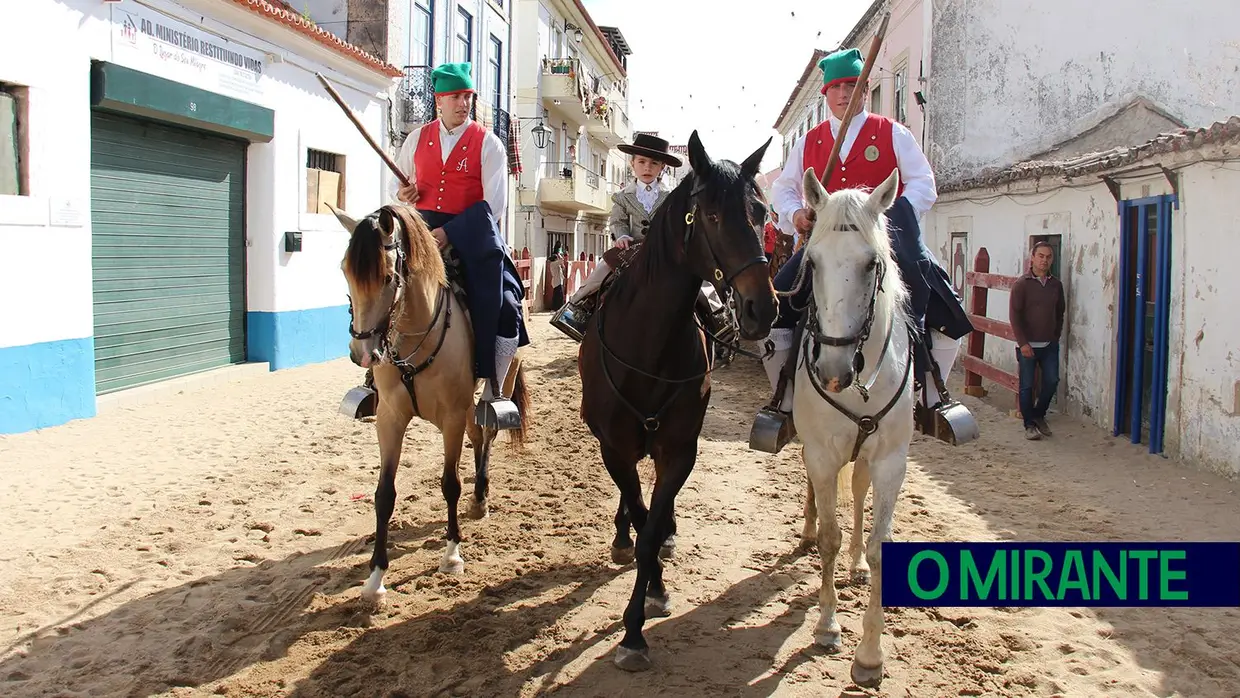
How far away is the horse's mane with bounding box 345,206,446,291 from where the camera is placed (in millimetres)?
3881

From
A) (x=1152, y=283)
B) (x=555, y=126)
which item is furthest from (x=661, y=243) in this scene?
(x=555, y=126)

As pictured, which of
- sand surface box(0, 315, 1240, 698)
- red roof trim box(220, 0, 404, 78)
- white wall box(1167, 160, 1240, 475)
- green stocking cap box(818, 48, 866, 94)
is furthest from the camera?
red roof trim box(220, 0, 404, 78)

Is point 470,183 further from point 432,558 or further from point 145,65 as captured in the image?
point 145,65

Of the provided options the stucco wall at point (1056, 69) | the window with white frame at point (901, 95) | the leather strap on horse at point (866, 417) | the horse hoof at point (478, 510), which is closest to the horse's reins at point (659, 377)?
the leather strap on horse at point (866, 417)

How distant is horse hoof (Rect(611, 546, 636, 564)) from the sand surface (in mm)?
55

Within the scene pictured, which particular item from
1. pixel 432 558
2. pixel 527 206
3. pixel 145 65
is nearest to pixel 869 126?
pixel 432 558

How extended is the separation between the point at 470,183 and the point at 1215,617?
4.52 metres

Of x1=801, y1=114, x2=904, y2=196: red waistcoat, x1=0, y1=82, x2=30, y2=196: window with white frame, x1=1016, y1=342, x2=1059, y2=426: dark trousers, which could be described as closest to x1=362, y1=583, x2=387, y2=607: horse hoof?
x1=801, y1=114, x2=904, y2=196: red waistcoat

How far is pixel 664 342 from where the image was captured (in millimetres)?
3967

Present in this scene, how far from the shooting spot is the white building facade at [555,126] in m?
27.9

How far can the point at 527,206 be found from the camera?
27891 millimetres

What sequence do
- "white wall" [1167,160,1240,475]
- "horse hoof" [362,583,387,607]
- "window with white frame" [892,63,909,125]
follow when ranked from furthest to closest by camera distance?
"window with white frame" [892,63,909,125] < "white wall" [1167,160,1240,475] < "horse hoof" [362,583,387,607]

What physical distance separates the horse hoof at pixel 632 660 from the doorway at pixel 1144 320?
599cm

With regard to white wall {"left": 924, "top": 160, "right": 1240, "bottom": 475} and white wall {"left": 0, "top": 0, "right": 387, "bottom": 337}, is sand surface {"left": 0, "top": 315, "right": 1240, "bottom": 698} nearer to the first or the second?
white wall {"left": 924, "top": 160, "right": 1240, "bottom": 475}
